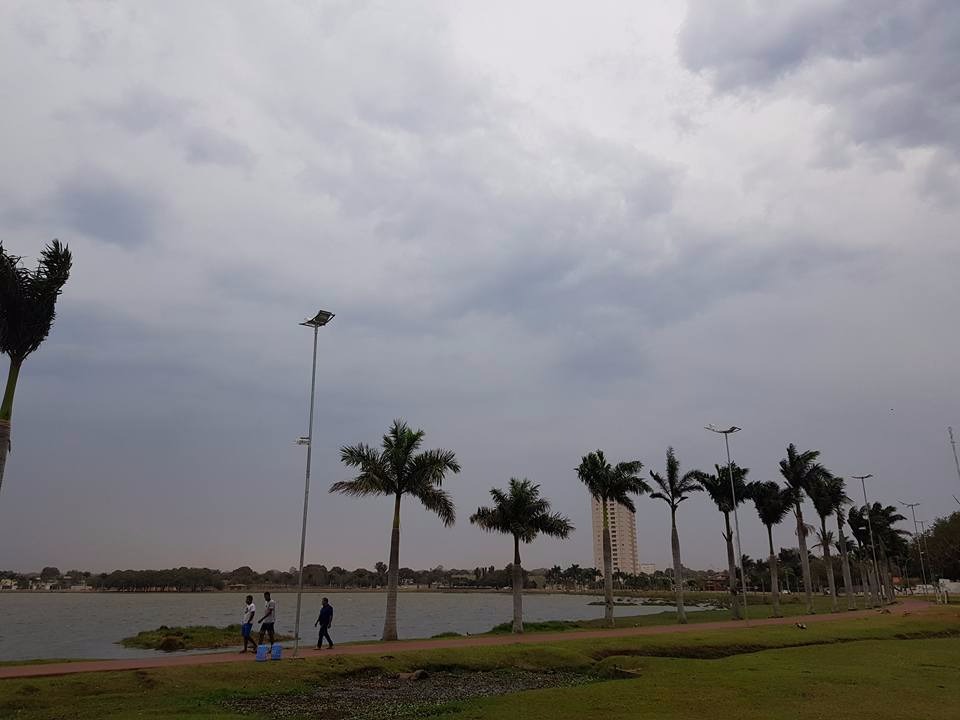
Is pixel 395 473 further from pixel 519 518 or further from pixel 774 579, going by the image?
pixel 774 579

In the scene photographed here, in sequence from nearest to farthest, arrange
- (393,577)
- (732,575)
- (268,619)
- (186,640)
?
(268,619)
(393,577)
(186,640)
(732,575)

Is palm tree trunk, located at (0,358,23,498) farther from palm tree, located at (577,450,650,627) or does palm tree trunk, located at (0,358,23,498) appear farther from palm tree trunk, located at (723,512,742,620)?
palm tree trunk, located at (723,512,742,620)

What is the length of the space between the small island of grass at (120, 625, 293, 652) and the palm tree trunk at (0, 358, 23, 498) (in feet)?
71.5

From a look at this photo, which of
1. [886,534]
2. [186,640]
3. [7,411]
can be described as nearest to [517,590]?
[186,640]

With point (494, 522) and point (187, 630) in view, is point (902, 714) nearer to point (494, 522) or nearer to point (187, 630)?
point (494, 522)

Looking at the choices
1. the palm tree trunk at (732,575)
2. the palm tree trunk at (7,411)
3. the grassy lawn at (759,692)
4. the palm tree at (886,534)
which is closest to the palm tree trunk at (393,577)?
the grassy lawn at (759,692)

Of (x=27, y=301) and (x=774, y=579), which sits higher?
(x=27, y=301)

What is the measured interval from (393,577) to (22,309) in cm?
1964

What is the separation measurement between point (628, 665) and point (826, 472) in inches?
1677

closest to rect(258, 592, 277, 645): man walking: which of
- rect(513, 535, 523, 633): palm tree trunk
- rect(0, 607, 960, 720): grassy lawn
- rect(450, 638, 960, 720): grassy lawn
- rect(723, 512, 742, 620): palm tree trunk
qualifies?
rect(0, 607, 960, 720): grassy lawn

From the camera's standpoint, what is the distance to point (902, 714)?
14.2m

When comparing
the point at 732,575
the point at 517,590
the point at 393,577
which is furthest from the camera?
the point at 732,575

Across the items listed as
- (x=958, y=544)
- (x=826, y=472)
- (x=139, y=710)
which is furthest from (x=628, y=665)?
(x=958, y=544)

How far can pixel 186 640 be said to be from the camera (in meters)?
42.4
